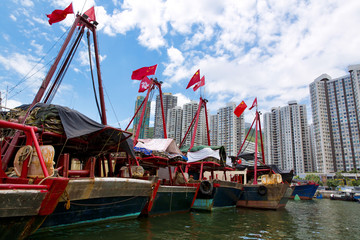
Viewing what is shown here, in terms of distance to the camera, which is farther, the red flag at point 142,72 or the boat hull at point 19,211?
the red flag at point 142,72

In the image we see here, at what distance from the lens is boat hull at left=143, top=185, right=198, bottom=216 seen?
484 inches

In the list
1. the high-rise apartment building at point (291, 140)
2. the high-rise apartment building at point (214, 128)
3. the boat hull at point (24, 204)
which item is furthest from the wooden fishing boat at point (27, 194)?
the high-rise apartment building at point (291, 140)

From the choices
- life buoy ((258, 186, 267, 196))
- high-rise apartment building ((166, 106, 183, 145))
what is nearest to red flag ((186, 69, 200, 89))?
life buoy ((258, 186, 267, 196))

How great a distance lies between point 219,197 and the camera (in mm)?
17547

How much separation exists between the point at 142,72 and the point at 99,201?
11.2 metres

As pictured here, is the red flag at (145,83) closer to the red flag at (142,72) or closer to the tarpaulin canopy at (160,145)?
the red flag at (142,72)

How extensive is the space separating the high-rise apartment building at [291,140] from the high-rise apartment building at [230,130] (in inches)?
903

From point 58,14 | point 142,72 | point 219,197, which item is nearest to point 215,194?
point 219,197

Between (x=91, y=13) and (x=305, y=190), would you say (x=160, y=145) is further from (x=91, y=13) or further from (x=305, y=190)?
(x=305, y=190)

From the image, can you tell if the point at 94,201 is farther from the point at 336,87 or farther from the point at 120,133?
the point at 336,87

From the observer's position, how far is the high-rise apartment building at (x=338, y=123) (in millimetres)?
79938

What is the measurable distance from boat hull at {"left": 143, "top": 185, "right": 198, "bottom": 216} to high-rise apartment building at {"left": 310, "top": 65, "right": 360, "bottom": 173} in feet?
270

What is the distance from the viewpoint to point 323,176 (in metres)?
78.0

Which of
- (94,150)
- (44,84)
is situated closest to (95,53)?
(44,84)
